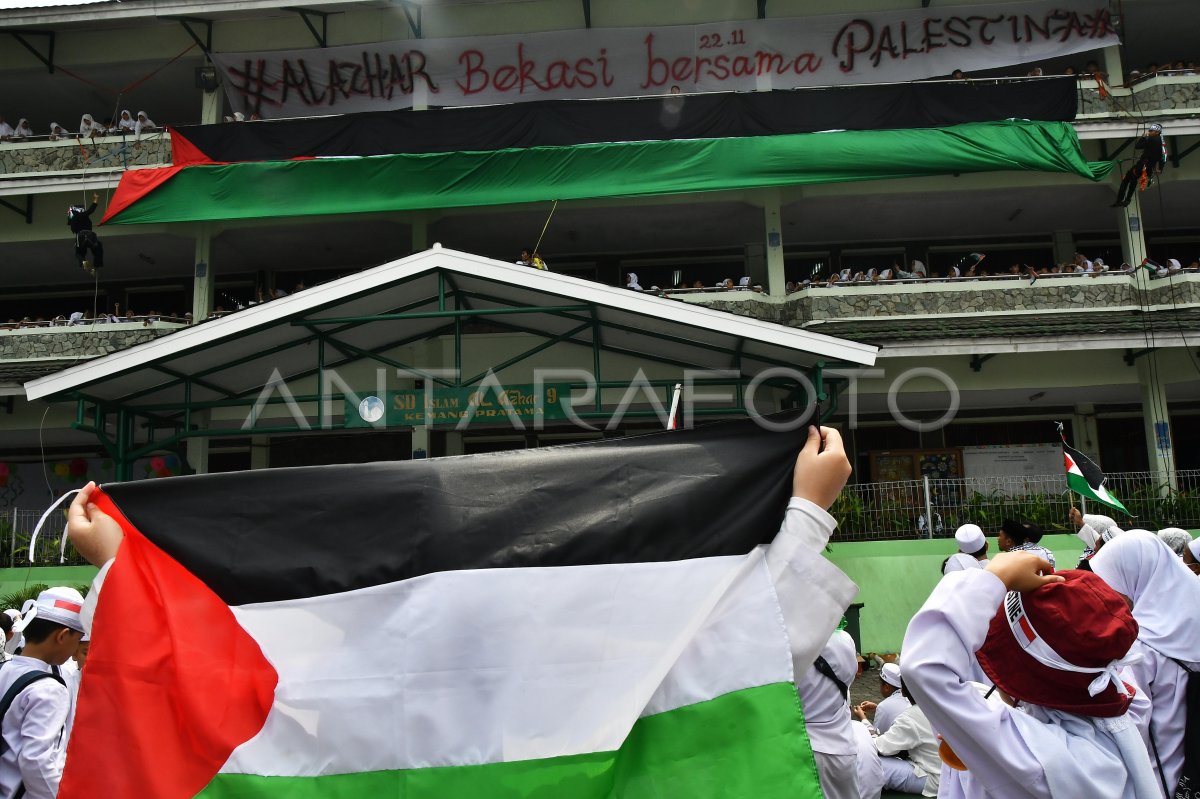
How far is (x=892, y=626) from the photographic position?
1454cm

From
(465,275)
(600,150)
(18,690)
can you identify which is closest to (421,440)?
(465,275)

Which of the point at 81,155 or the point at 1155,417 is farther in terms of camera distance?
the point at 81,155

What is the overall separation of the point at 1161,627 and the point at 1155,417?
15.9 m

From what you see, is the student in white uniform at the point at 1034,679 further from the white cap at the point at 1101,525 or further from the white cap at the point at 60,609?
the white cap at the point at 1101,525

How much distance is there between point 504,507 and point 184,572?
976mm

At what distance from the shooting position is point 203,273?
63.9 ft

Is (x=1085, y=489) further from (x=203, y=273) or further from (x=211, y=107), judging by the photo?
(x=211, y=107)

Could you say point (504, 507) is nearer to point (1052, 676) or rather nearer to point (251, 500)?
point (251, 500)

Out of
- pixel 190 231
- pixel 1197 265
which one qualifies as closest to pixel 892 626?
pixel 1197 265

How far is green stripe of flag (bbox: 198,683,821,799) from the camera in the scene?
2.46 metres

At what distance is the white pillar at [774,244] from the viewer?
18.8 meters

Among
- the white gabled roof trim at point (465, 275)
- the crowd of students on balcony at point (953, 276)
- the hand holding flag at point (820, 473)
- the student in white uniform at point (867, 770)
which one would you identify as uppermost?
the crowd of students on balcony at point (953, 276)

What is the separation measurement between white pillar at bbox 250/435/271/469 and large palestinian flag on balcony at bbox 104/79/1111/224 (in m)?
4.63

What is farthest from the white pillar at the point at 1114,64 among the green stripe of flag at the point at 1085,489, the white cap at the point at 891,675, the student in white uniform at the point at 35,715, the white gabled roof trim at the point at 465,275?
the student in white uniform at the point at 35,715
